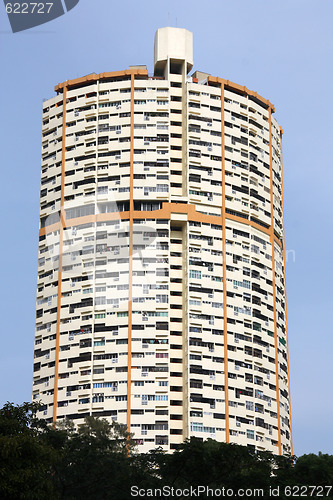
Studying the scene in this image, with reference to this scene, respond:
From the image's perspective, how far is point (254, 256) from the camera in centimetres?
11862

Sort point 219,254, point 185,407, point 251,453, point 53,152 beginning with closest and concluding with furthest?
point 251,453
point 185,407
point 219,254
point 53,152

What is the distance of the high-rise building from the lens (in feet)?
356

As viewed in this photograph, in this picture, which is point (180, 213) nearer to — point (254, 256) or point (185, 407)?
point (254, 256)

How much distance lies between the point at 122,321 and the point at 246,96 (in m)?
35.4

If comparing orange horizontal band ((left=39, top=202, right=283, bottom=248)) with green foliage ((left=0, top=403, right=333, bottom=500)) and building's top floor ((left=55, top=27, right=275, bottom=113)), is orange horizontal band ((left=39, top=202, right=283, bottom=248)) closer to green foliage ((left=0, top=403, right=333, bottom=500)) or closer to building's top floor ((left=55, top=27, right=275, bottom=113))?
building's top floor ((left=55, top=27, right=275, bottom=113))

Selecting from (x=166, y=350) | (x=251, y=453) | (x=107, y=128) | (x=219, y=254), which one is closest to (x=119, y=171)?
(x=107, y=128)

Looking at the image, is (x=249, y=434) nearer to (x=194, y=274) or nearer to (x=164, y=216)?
(x=194, y=274)

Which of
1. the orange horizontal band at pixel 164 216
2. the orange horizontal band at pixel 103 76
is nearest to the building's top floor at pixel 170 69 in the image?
the orange horizontal band at pixel 103 76

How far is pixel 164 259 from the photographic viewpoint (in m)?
114

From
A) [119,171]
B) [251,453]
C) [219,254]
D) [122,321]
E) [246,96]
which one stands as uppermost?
[246,96]

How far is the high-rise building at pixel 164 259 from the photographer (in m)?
108

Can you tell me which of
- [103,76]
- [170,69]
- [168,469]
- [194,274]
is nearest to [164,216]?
[194,274]

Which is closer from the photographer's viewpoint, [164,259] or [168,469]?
[168,469]

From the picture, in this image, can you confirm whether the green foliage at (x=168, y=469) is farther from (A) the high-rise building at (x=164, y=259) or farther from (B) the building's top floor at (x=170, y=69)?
(B) the building's top floor at (x=170, y=69)
